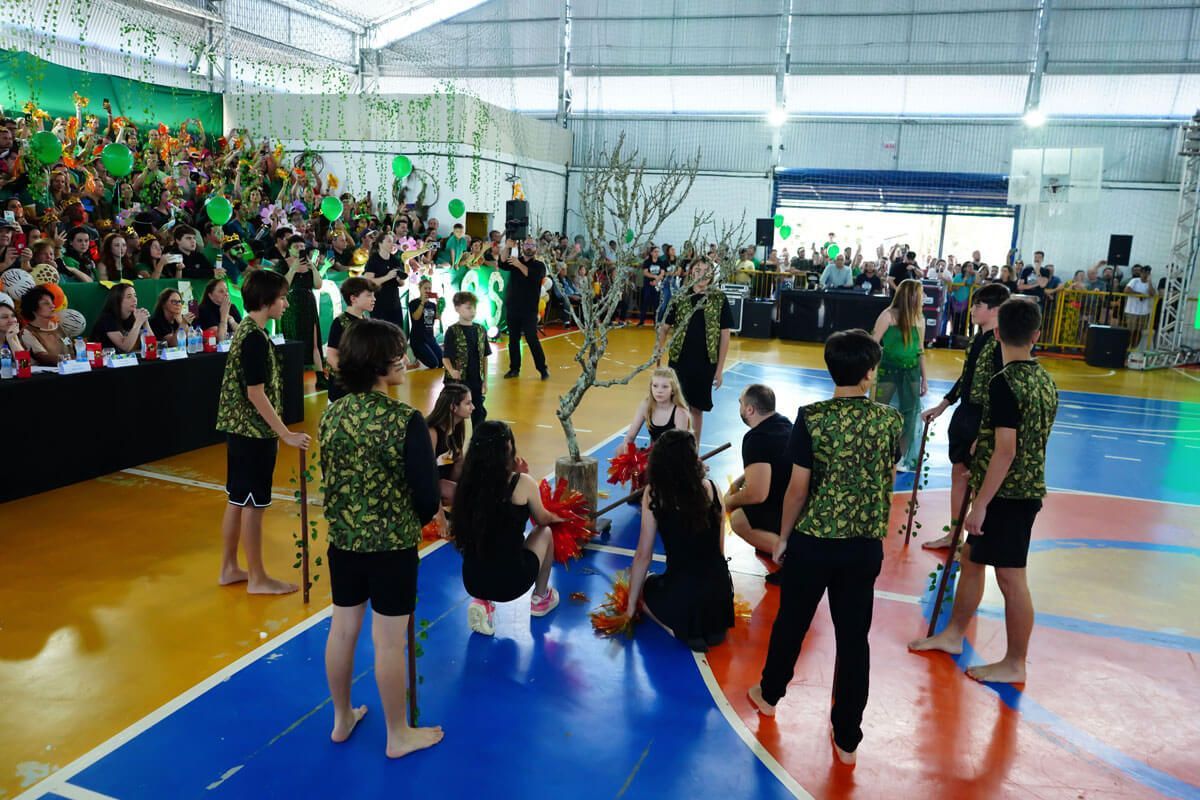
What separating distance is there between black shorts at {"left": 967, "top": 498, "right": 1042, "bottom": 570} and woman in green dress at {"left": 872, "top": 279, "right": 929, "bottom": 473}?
2.66 meters

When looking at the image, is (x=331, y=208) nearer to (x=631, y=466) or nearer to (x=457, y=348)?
(x=457, y=348)

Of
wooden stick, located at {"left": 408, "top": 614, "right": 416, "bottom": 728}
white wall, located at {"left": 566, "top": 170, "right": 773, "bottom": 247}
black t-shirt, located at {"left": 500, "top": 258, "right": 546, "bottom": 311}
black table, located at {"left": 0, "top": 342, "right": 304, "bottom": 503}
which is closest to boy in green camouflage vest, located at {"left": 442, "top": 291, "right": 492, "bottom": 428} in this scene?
black table, located at {"left": 0, "top": 342, "right": 304, "bottom": 503}

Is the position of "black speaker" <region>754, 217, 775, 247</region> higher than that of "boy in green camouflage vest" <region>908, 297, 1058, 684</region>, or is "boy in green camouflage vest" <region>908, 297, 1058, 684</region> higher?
"black speaker" <region>754, 217, 775, 247</region>

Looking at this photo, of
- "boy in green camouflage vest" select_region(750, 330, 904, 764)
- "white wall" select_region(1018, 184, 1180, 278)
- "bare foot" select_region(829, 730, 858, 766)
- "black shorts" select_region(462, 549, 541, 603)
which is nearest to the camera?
"boy in green camouflage vest" select_region(750, 330, 904, 764)

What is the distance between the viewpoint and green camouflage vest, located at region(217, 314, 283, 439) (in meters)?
4.19

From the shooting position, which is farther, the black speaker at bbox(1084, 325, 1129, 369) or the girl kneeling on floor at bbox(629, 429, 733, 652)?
the black speaker at bbox(1084, 325, 1129, 369)

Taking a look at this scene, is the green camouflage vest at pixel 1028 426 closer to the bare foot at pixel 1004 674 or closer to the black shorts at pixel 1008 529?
the black shorts at pixel 1008 529

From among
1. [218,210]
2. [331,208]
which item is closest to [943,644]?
[218,210]

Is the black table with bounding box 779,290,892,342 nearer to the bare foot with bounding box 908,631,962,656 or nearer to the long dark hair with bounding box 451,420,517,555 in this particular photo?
the bare foot with bounding box 908,631,962,656

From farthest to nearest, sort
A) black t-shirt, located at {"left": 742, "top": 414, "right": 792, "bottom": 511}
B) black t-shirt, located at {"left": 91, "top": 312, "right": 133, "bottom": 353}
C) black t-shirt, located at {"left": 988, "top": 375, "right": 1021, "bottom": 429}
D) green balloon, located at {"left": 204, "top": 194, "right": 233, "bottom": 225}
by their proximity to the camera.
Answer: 1. green balloon, located at {"left": 204, "top": 194, "right": 233, "bottom": 225}
2. black t-shirt, located at {"left": 91, "top": 312, "right": 133, "bottom": 353}
3. black t-shirt, located at {"left": 742, "top": 414, "right": 792, "bottom": 511}
4. black t-shirt, located at {"left": 988, "top": 375, "right": 1021, "bottom": 429}

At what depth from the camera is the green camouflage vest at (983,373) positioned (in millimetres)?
4500

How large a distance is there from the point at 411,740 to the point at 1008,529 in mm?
2581

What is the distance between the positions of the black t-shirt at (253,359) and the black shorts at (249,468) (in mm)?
328

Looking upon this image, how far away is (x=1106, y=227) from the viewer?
60.8 feet
